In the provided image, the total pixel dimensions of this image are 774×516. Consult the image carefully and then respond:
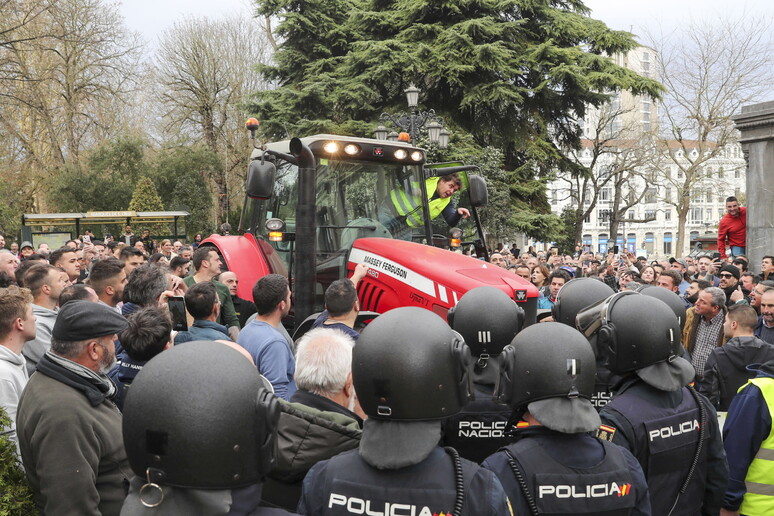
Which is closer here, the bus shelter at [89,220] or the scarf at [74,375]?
the scarf at [74,375]

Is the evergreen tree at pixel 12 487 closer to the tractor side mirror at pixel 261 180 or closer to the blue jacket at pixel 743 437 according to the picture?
the blue jacket at pixel 743 437

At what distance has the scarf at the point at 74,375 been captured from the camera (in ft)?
9.73

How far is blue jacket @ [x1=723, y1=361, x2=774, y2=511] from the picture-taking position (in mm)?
3414

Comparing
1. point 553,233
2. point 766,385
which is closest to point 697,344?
point 766,385

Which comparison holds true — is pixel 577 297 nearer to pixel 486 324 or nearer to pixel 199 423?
pixel 486 324

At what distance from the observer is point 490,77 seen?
26.5 m

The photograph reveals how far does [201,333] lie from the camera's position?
470 centimetres

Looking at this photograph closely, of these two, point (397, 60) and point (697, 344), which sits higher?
point (397, 60)

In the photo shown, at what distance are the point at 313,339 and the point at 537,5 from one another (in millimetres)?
26606

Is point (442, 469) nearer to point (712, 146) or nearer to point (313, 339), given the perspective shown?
point (313, 339)

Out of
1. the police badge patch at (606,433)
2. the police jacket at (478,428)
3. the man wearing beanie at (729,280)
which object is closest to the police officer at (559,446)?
the police badge patch at (606,433)

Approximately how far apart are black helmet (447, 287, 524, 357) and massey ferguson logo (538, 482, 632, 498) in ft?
4.72

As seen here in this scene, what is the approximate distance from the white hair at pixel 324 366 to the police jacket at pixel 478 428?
991 millimetres

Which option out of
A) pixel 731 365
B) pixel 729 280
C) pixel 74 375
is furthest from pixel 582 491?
pixel 729 280
